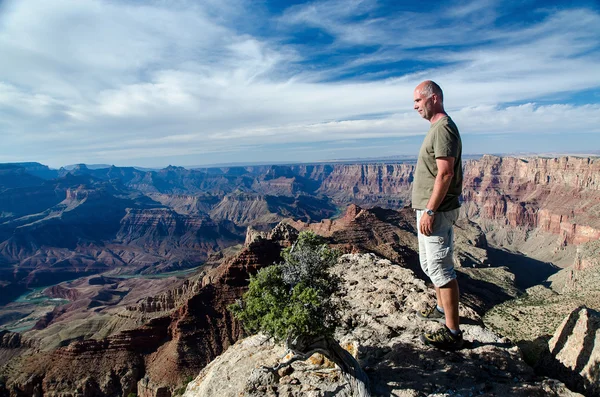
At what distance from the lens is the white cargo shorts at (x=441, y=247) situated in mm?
7008

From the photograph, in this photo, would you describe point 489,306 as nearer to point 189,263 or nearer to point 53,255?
point 189,263

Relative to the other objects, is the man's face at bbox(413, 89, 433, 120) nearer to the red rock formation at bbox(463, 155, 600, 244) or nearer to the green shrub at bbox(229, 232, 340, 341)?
the green shrub at bbox(229, 232, 340, 341)

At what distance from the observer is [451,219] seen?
714 centimetres

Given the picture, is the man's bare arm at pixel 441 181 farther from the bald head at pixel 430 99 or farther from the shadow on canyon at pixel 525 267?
the shadow on canyon at pixel 525 267

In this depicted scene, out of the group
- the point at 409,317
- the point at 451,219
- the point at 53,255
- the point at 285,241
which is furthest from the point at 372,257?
the point at 53,255

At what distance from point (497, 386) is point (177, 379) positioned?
41.1 metres

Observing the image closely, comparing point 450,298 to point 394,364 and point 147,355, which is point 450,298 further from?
point 147,355

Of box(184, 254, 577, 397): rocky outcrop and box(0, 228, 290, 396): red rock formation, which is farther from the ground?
box(184, 254, 577, 397): rocky outcrop

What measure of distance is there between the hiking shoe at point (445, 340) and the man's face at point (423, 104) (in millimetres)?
5033

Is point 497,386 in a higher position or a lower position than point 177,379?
higher

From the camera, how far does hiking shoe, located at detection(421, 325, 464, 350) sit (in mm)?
7934

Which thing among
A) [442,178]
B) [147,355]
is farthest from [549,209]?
Result: [442,178]

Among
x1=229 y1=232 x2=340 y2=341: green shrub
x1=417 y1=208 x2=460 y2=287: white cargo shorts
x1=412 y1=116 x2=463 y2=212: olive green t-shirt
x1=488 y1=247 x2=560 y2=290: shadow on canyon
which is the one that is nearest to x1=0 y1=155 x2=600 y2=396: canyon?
x1=488 y1=247 x2=560 y2=290: shadow on canyon

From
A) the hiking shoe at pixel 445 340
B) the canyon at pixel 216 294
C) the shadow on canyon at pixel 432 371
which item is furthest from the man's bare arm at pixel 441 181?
the canyon at pixel 216 294
